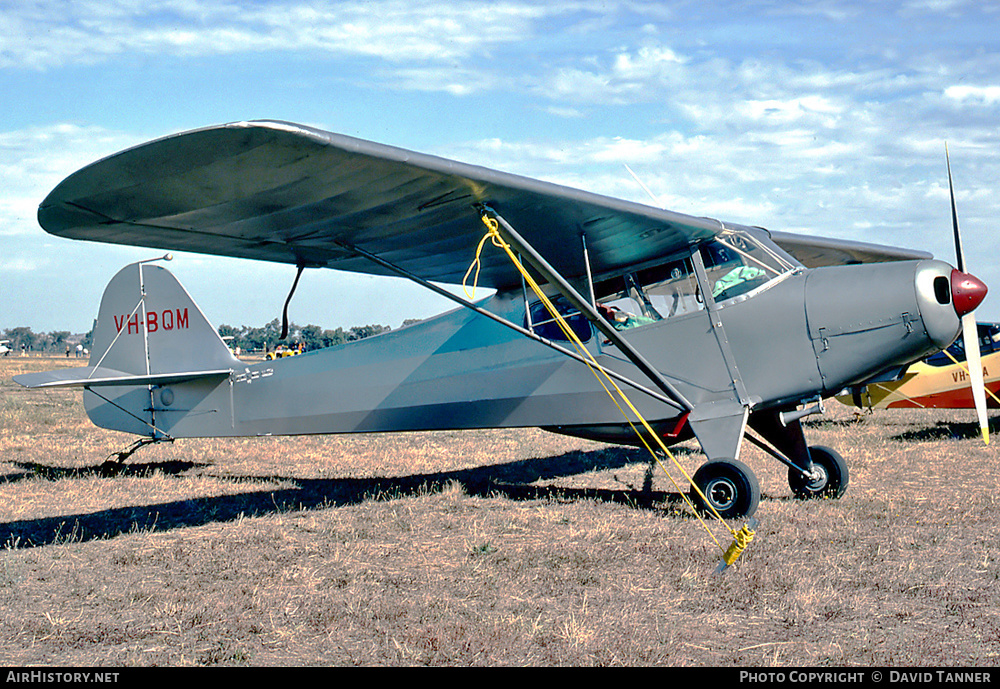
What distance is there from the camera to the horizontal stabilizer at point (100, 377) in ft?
28.5

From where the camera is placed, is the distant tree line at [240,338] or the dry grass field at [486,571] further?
the distant tree line at [240,338]

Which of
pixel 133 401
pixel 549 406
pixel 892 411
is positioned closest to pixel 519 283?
pixel 549 406

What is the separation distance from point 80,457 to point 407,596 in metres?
8.68

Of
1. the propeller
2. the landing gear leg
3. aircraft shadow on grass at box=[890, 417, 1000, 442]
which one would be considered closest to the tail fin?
the landing gear leg

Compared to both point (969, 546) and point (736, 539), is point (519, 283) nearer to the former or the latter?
point (736, 539)

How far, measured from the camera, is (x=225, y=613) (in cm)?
436

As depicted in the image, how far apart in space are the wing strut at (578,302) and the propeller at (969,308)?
2.34 meters

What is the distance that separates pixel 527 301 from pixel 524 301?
Answer: 0.54 ft

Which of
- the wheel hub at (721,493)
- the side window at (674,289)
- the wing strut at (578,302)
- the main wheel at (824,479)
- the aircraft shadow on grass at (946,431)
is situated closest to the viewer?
the wing strut at (578,302)

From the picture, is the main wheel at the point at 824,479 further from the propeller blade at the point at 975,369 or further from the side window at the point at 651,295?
the side window at the point at 651,295

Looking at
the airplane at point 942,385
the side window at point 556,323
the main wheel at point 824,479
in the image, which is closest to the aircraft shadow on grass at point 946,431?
the airplane at point 942,385

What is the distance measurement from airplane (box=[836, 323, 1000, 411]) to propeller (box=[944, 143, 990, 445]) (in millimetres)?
6112

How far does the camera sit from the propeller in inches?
249

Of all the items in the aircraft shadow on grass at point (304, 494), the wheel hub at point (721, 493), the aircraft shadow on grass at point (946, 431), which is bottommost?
the aircraft shadow on grass at point (946, 431)
